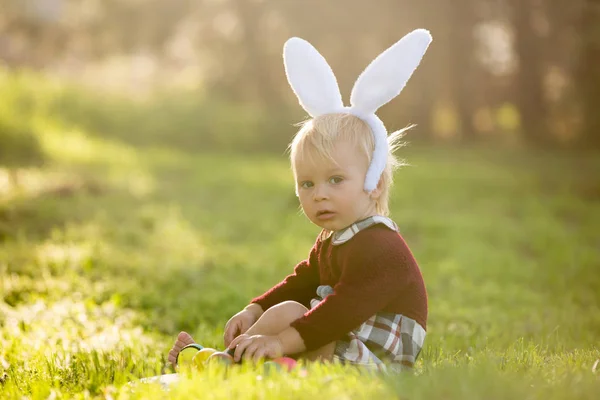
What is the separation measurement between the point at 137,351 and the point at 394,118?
1968cm

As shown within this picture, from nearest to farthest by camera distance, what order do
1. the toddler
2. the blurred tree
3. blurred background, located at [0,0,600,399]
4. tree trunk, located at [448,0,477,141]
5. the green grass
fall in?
1. the green grass
2. the toddler
3. blurred background, located at [0,0,600,399]
4. the blurred tree
5. tree trunk, located at [448,0,477,141]

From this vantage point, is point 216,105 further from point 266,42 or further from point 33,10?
point 33,10

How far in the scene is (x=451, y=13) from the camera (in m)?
20.4

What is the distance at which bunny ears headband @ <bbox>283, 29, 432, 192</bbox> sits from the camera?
10.3 feet

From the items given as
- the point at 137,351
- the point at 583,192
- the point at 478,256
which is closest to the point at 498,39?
the point at 583,192

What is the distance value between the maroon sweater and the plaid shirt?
1.2 inches

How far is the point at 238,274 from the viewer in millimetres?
6656

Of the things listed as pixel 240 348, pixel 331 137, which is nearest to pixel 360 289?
pixel 240 348

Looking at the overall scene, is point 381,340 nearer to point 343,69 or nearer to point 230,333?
point 230,333

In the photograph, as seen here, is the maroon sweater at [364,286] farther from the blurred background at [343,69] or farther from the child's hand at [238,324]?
the blurred background at [343,69]

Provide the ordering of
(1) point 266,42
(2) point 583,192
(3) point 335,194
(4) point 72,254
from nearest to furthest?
1. (3) point 335,194
2. (4) point 72,254
3. (2) point 583,192
4. (1) point 266,42

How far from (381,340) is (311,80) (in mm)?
1231

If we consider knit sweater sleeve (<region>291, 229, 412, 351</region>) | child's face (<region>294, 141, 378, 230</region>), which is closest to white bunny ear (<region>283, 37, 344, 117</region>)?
child's face (<region>294, 141, 378, 230</region>)

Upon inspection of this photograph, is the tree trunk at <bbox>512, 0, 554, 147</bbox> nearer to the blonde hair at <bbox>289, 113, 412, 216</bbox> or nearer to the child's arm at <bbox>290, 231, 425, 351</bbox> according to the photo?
the blonde hair at <bbox>289, 113, 412, 216</bbox>
